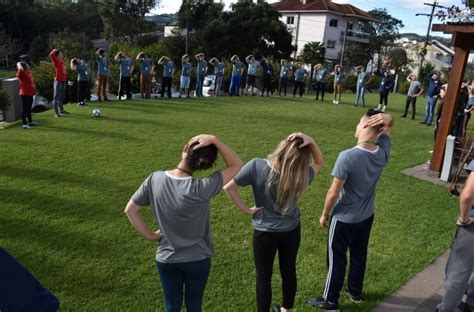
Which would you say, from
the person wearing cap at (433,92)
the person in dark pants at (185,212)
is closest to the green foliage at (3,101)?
the person in dark pants at (185,212)

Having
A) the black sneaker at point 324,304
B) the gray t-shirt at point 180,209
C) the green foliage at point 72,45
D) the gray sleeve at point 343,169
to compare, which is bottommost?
the black sneaker at point 324,304

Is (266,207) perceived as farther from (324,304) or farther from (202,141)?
(324,304)

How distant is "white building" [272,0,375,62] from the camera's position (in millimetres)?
55938

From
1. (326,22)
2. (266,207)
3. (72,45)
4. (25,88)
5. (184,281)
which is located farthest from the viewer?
(326,22)

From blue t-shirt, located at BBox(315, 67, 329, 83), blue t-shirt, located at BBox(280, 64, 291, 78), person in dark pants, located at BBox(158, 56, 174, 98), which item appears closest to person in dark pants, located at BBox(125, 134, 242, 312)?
person in dark pants, located at BBox(158, 56, 174, 98)

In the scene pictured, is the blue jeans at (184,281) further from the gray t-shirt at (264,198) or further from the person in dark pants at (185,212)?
the gray t-shirt at (264,198)

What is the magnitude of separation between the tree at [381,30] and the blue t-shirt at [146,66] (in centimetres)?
5015

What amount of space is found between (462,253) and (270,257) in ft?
5.27

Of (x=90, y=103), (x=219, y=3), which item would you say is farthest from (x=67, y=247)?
(x=219, y=3)

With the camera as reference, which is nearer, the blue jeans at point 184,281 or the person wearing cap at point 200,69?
the blue jeans at point 184,281

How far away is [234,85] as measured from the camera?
18.9 metres

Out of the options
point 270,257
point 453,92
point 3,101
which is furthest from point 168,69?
point 270,257

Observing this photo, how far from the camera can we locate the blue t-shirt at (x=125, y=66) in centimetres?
1418

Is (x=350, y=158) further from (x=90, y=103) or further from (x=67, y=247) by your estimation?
(x=90, y=103)
